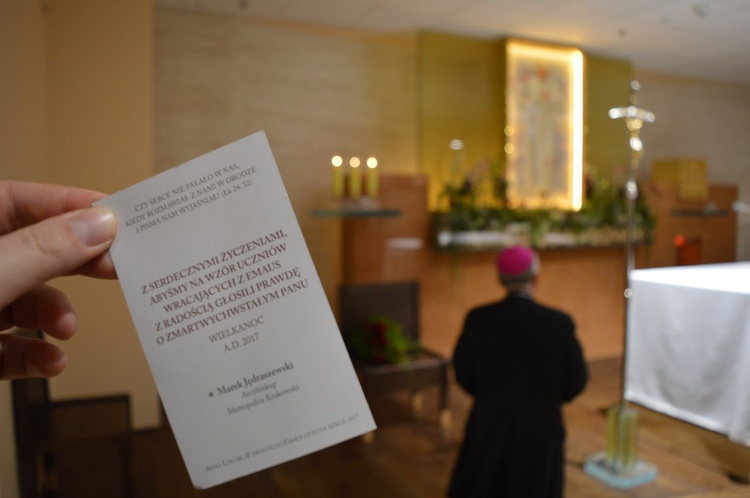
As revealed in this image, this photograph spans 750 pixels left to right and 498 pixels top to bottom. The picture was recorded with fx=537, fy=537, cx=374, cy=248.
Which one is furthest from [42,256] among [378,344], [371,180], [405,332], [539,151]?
[539,151]

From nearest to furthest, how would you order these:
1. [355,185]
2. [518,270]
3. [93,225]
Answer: [93,225] → [518,270] → [355,185]

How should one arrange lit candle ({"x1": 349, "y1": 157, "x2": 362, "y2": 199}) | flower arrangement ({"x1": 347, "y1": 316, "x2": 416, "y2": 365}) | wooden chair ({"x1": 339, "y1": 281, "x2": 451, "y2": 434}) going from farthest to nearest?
lit candle ({"x1": 349, "y1": 157, "x2": 362, "y2": 199})
flower arrangement ({"x1": 347, "y1": 316, "x2": 416, "y2": 365})
wooden chair ({"x1": 339, "y1": 281, "x2": 451, "y2": 434})

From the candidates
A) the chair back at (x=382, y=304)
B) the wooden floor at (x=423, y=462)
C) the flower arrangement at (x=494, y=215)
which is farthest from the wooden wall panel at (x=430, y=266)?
the wooden floor at (x=423, y=462)

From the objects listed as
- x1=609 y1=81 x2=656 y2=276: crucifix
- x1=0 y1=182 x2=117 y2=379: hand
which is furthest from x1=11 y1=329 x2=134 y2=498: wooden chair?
x1=609 y1=81 x2=656 y2=276: crucifix

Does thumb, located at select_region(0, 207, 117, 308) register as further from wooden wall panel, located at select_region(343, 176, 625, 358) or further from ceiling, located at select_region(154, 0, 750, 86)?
wooden wall panel, located at select_region(343, 176, 625, 358)

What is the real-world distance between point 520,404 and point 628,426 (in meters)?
0.36

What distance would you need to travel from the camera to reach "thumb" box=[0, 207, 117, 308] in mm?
448

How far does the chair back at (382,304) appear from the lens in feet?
8.18

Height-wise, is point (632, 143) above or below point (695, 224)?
above

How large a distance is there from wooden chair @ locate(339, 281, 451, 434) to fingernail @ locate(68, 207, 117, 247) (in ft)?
2.35

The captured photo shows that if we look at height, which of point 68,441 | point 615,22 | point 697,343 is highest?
point 615,22

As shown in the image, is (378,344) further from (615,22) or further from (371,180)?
(615,22)

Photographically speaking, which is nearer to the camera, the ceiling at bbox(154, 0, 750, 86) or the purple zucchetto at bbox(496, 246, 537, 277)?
the ceiling at bbox(154, 0, 750, 86)

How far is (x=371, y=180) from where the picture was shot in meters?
2.52
